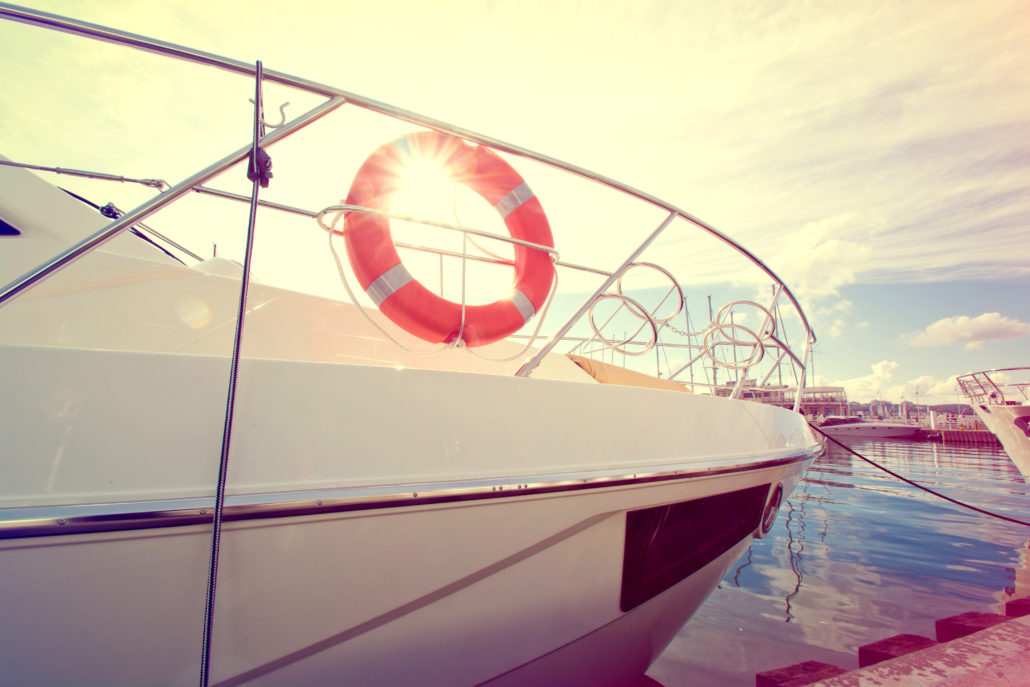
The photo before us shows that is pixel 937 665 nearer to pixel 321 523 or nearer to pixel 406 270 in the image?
pixel 321 523

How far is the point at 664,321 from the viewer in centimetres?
267

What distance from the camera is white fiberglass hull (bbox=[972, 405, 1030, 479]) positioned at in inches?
289

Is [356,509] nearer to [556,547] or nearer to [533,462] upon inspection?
[533,462]

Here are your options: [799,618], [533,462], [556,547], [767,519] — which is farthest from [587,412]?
[799,618]

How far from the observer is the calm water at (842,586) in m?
2.51

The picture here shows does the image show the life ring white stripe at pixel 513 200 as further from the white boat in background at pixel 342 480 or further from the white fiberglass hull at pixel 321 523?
the white fiberglass hull at pixel 321 523

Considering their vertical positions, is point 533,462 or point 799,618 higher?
point 533,462

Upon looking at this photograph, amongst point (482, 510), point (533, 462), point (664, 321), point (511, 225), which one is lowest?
point (482, 510)

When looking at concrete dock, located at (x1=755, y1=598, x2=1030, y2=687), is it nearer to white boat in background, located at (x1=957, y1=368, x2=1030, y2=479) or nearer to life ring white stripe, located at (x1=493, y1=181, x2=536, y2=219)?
life ring white stripe, located at (x1=493, y1=181, x2=536, y2=219)

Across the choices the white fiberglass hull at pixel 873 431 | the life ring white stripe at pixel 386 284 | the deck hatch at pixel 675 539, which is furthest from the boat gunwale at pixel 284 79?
the white fiberglass hull at pixel 873 431

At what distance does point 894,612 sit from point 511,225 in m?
3.27

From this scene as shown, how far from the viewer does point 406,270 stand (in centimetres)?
171

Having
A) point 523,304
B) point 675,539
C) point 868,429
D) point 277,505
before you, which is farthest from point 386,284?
point 868,429

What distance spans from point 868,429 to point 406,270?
3352 centimetres
